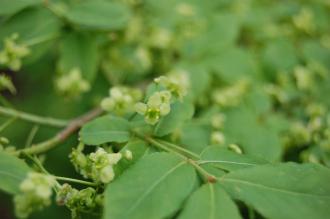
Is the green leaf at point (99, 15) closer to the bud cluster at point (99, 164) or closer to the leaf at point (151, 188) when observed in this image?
the bud cluster at point (99, 164)

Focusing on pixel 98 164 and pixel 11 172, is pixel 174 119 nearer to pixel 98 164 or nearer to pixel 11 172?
pixel 98 164

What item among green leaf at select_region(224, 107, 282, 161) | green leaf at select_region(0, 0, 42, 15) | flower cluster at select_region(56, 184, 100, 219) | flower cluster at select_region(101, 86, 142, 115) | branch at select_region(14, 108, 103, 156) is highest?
green leaf at select_region(0, 0, 42, 15)

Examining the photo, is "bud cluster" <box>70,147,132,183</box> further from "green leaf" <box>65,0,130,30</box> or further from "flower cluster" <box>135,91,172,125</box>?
"green leaf" <box>65,0,130,30</box>

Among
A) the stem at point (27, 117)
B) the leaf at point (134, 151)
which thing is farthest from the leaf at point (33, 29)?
the leaf at point (134, 151)

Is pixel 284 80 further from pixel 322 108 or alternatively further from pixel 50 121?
pixel 50 121

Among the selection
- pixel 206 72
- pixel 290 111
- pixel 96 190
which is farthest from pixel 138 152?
pixel 290 111

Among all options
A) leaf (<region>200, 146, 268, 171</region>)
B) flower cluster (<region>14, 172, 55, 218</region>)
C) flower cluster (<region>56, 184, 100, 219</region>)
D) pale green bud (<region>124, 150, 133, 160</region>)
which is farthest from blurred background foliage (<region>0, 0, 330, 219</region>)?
flower cluster (<region>14, 172, 55, 218</region>)
